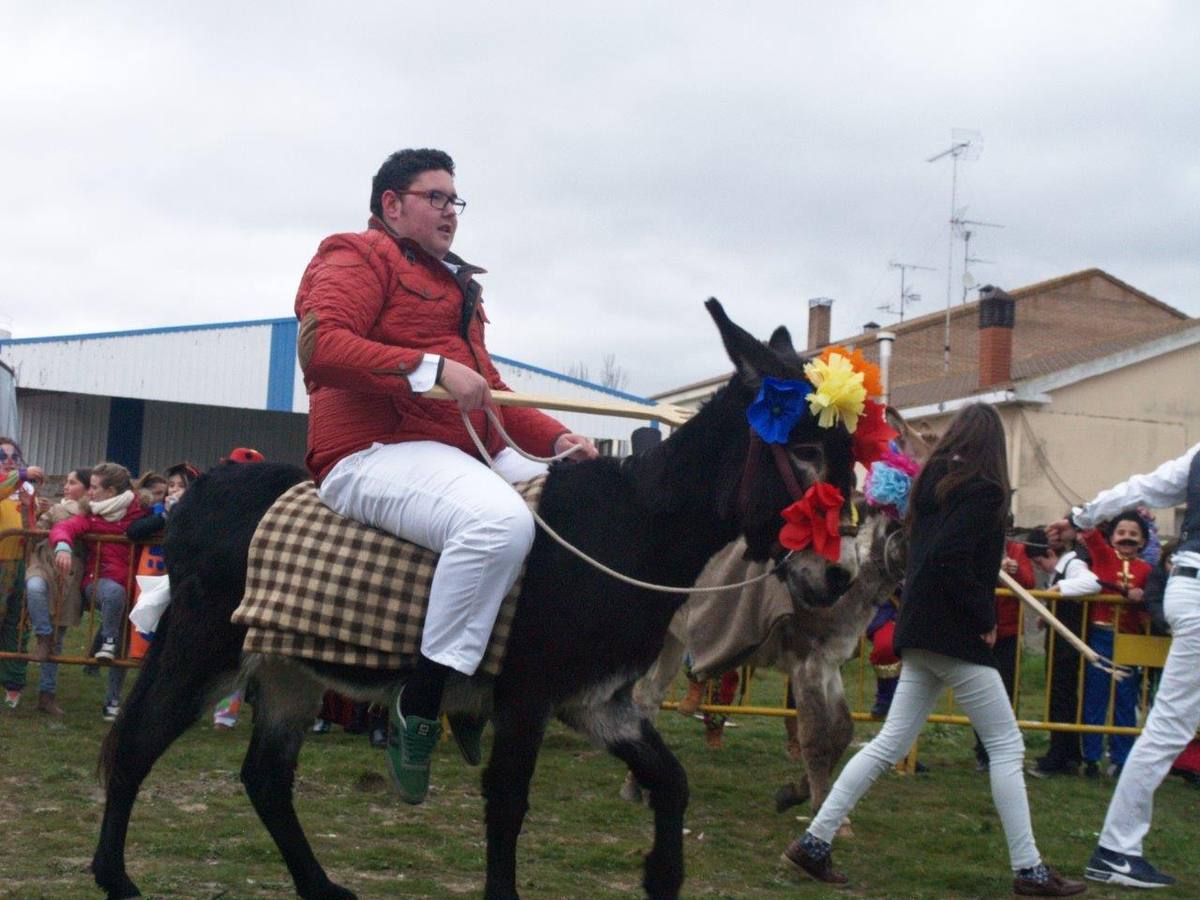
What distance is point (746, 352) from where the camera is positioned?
170 inches

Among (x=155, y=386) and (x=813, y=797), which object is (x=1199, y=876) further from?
(x=155, y=386)

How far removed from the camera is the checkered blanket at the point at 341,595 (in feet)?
14.6

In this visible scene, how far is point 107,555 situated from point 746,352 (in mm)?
7272

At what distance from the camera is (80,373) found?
25953 millimetres

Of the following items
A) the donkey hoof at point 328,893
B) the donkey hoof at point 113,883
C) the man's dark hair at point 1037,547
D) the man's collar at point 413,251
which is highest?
the man's collar at point 413,251

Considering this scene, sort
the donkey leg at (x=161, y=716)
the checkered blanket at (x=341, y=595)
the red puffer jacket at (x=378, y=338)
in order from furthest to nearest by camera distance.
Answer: the donkey leg at (x=161, y=716)
the checkered blanket at (x=341, y=595)
the red puffer jacket at (x=378, y=338)

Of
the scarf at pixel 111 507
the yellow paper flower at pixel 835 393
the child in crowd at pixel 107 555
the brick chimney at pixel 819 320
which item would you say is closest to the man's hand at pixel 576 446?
the yellow paper flower at pixel 835 393

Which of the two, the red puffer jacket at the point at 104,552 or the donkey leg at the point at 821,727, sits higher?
the red puffer jacket at the point at 104,552

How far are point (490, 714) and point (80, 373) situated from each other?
23.8 metres

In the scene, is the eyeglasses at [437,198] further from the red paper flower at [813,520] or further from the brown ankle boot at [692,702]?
the brown ankle boot at [692,702]

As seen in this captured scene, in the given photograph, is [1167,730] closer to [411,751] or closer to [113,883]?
[411,751]

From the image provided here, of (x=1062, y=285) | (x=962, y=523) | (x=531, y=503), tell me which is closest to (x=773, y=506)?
(x=531, y=503)

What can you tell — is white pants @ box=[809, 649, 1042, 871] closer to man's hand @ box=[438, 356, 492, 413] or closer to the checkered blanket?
the checkered blanket

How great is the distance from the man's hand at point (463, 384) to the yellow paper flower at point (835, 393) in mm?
1091
